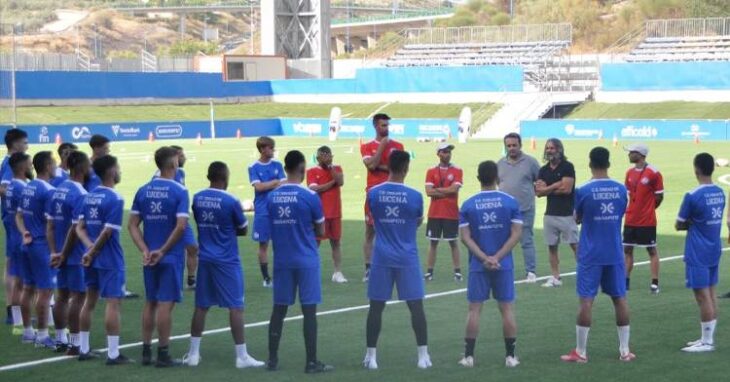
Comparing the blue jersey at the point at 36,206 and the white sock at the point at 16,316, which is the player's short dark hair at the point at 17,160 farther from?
the white sock at the point at 16,316

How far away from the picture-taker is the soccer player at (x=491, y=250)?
11.4m

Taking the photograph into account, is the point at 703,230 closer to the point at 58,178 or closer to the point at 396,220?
the point at 396,220

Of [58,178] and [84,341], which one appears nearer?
[84,341]

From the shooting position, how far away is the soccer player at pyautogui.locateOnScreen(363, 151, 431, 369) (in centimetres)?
1141

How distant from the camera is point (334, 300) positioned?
51.7 ft

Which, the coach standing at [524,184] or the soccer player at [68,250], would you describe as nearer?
the soccer player at [68,250]

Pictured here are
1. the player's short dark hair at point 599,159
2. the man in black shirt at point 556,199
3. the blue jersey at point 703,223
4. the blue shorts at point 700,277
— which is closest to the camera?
the player's short dark hair at point 599,159

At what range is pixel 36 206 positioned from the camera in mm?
13156

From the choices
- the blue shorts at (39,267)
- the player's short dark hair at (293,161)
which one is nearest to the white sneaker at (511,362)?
the player's short dark hair at (293,161)

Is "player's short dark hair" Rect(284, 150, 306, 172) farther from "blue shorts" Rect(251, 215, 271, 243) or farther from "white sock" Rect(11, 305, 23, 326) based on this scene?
"blue shorts" Rect(251, 215, 271, 243)

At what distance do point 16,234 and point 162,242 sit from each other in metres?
2.95

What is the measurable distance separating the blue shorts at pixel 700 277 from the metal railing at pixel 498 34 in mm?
74920

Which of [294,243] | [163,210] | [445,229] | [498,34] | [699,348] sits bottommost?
[699,348]

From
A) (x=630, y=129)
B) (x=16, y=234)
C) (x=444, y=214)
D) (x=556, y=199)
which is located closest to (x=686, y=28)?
(x=630, y=129)
